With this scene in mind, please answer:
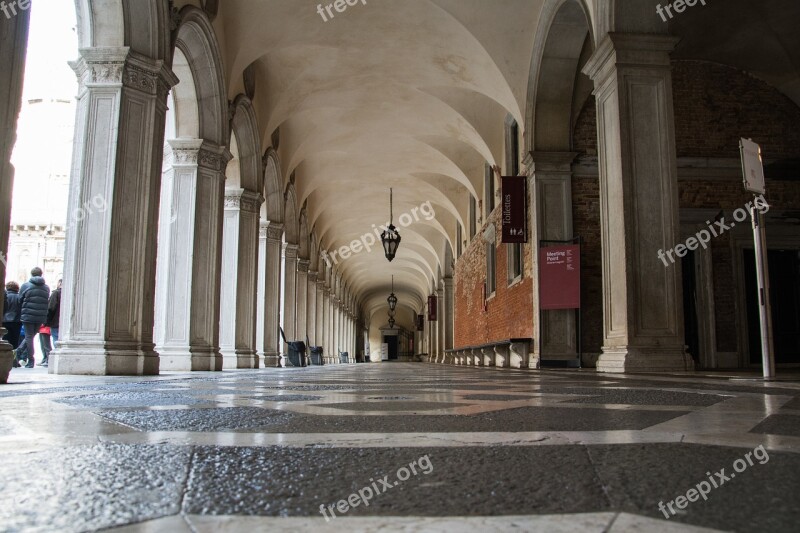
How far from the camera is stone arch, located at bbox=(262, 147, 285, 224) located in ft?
56.6

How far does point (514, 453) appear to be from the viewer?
121cm

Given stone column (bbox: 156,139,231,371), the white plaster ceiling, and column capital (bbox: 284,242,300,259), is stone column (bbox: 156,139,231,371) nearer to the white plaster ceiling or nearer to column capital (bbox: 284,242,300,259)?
the white plaster ceiling

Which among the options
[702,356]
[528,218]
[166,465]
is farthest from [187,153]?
[166,465]

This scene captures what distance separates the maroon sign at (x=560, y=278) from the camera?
11.3 metres

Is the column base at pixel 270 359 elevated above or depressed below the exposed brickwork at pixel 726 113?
below

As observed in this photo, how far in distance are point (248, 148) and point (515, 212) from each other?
5.96 meters

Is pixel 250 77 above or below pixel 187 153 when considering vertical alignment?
above

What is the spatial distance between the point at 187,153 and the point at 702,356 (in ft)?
31.8

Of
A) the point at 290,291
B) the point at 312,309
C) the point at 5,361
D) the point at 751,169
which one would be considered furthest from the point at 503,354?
the point at 312,309

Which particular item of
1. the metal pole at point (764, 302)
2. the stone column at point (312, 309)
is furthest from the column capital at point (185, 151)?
the stone column at point (312, 309)

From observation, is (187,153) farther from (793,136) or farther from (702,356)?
(793,136)

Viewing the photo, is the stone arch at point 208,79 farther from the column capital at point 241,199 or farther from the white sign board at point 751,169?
the white sign board at point 751,169

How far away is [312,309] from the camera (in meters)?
26.4

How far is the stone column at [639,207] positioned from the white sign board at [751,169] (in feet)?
5.59
